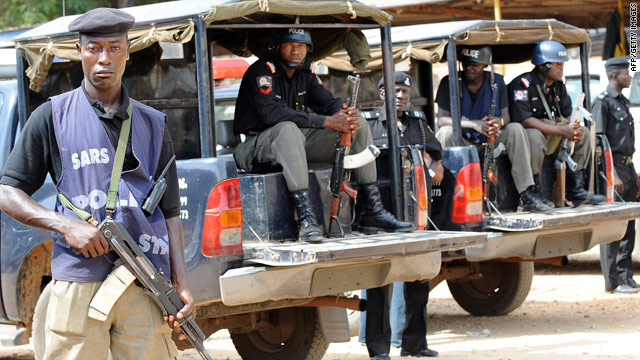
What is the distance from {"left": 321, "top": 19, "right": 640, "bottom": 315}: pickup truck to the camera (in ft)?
26.7

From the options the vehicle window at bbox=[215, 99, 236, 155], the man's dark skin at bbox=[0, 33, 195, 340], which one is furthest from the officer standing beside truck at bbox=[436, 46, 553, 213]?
the man's dark skin at bbox=[0, 33, 195, 340]

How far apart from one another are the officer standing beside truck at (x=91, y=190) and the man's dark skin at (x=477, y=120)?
16.7ft

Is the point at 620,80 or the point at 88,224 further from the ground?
the point at 88,224

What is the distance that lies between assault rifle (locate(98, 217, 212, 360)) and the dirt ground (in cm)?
423

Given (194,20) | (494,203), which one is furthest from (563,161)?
(194,20)

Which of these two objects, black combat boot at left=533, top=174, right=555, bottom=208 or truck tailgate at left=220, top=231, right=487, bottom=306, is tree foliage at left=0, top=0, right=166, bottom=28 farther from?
truck tailgate at left=220, top=231, right=487, bottom=306

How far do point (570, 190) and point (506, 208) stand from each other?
808mm

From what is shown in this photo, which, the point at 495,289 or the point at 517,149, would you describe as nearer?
the point at 517,149

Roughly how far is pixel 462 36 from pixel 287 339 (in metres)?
2.82

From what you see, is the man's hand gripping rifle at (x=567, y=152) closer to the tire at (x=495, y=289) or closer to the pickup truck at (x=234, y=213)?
the tire at (x=495, y=289)

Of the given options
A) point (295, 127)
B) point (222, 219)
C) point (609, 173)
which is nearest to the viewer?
point (222, 219)

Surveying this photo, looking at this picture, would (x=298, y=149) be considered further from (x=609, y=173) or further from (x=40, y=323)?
(x=609, y=173)

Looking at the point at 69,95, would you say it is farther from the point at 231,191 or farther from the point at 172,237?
the point at 231,191

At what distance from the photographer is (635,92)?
12.1 m
